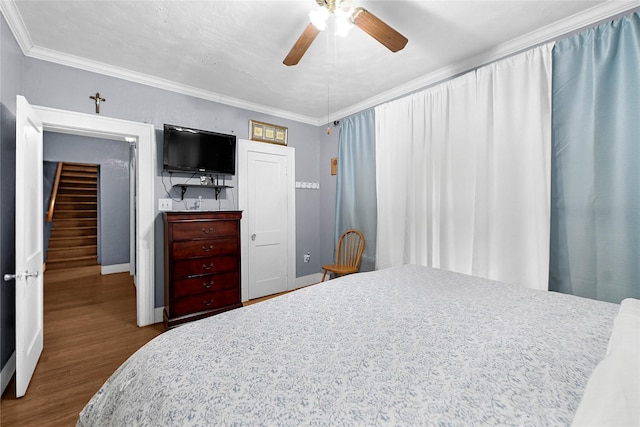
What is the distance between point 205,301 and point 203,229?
752 mm

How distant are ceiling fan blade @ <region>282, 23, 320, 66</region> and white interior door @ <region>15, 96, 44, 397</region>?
5.85 ft

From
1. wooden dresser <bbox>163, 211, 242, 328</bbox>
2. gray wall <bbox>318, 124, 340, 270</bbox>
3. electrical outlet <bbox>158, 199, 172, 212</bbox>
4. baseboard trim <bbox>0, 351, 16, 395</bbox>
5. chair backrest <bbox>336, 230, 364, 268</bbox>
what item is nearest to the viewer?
baseboard trim <bbox>0, 351, 16, 395</bbox>

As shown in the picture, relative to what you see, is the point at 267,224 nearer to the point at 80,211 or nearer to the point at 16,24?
the point at 16,24

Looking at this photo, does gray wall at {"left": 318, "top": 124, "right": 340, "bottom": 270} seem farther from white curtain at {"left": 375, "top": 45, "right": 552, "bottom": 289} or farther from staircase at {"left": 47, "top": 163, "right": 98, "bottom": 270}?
staircase at {"left": 47, "top": 163, "right": 98, "bottom": 270}

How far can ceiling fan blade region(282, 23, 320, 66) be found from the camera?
165 cm

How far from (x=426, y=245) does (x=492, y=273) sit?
65 cm

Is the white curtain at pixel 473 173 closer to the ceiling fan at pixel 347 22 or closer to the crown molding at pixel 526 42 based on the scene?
the crown molding at pixel 526 42

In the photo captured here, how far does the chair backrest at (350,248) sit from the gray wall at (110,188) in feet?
15.1

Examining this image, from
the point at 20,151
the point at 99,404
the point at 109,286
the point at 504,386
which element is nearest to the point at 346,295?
the point at 504,386

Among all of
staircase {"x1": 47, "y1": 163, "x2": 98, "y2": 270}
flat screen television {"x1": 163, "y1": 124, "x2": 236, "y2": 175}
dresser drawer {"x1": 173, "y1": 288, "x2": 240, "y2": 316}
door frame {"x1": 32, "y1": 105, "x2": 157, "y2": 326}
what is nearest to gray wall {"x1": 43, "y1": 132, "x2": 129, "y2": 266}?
staircase {"x1": 47, "y1": 163, "x2": 98, "y2": 270}

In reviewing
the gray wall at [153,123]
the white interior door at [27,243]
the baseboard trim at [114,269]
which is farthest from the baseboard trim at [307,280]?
the baseboard trim at [114,269]

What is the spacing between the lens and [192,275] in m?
2.76

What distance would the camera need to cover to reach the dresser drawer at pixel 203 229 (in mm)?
2689

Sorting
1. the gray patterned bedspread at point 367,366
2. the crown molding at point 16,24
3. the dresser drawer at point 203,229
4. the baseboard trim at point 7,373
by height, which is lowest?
the baseboard trim at point 7,373
